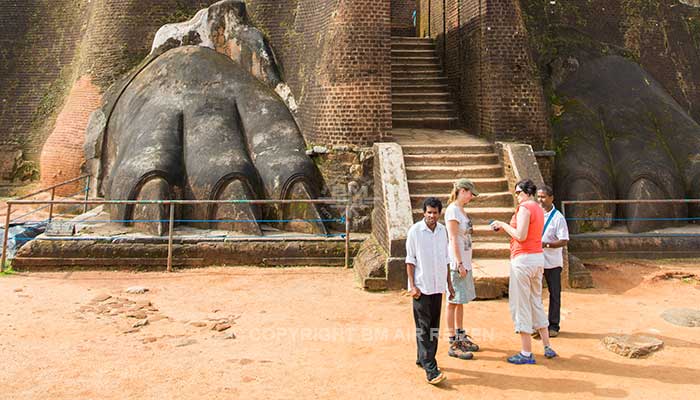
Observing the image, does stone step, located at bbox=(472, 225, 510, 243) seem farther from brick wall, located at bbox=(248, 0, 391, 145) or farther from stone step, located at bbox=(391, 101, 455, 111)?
stone step, located at bbox=(391, 101, 455, 111)

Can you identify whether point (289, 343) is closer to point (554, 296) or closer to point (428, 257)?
point (428, 257)

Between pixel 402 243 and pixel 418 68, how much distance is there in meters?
6.85

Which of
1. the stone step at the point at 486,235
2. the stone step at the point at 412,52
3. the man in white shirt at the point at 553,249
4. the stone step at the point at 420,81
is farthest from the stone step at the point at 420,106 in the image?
the man in white shirt at the point at 553,249

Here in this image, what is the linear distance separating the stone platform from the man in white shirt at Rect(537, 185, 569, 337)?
3.68 metres

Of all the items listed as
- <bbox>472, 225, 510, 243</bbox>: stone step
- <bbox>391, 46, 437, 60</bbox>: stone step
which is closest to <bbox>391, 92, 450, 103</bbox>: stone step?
<bbox>391, 46, 437, 60</bbox>: stone step

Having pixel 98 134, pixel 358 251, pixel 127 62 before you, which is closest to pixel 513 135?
pixel 358 251

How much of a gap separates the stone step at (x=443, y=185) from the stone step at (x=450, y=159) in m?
0.48

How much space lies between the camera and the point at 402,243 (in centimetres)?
742

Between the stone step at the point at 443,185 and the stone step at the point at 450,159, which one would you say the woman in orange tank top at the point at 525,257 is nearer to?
the stone step at the point at 443,185

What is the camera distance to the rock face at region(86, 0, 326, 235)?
363 inches

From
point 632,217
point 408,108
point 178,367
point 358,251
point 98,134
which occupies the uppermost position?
point 408,108

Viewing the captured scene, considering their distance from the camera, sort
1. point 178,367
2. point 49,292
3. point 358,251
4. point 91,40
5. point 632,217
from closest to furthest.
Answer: point 178,367 → point 49,292 → point 358,251 → point 632,217 → point 91,40

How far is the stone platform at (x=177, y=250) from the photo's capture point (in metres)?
8.40

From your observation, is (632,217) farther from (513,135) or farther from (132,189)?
(132,189)
